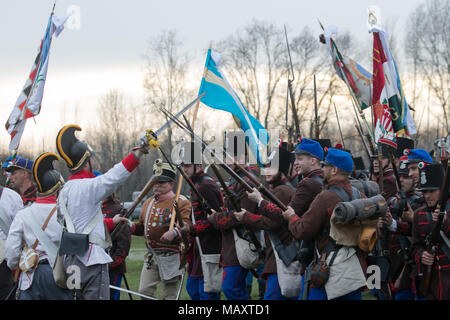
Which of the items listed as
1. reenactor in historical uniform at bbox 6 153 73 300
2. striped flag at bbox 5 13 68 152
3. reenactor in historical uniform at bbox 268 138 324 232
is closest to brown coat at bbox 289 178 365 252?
reenactor in historical uniform at bbox 268 138 324 232

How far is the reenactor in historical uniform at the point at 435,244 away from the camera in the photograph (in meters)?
6.16

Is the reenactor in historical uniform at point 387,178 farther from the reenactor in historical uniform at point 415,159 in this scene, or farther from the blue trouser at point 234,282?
the blue trouser at point 234,282

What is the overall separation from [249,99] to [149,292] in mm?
29587

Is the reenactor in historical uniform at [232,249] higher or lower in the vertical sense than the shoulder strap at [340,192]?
lower

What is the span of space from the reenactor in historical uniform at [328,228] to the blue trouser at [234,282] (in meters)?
1.75

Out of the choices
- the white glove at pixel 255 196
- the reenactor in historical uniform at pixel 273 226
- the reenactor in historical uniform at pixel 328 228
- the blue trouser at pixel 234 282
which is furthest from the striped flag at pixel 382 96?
the blue trouser at pixel 234 282

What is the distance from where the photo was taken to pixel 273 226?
7000 millimetres

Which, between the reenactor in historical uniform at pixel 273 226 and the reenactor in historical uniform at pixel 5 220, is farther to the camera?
the reenactor in historical uniform at pixel 5 220

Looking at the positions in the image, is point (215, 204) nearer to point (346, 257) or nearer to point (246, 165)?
point (246, 165)

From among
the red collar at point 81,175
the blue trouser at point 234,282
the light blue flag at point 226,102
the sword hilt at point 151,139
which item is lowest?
the blue trouser at point 234,282

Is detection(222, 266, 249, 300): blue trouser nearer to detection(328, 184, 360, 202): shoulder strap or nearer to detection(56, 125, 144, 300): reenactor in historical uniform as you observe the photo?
detection(56, 125, 144, 300): reenactor in historical uniform

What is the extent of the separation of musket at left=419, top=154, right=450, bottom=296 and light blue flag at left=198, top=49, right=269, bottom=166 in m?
2.79

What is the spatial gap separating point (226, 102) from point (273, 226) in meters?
2.19

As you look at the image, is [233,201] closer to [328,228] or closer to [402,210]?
[328,228]
